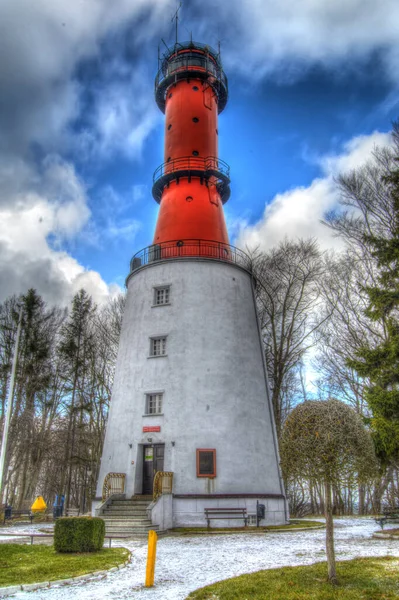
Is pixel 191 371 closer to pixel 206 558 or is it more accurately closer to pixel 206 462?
pixel 206 462

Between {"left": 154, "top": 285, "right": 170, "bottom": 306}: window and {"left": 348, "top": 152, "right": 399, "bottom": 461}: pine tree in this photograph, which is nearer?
{"left": 348, "top": 152, "right": 399, "bottom": 461}: pine tree

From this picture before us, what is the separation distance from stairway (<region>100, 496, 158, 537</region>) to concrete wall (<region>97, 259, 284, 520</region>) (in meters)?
1.04

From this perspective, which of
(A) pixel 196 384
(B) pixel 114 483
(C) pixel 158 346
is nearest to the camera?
(B) pixel 114 483

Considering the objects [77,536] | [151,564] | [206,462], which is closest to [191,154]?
[206,462]

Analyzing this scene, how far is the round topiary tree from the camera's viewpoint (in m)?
8.65

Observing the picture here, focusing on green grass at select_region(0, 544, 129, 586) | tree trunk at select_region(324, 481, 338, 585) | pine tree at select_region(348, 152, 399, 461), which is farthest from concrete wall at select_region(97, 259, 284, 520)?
tree trunk at select_region(324, 481, 338, 585)

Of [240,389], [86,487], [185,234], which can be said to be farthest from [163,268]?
[86,487]

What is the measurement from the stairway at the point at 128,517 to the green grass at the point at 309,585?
9324 mm

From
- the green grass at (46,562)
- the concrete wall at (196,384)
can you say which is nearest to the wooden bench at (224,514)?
the concrete wall at (196,384)

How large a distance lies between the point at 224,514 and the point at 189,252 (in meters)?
12.8

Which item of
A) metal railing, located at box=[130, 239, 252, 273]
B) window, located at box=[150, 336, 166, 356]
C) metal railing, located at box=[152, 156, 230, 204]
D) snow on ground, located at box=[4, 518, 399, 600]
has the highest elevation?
metal railing, located at box=[152, 156, 230, 204]

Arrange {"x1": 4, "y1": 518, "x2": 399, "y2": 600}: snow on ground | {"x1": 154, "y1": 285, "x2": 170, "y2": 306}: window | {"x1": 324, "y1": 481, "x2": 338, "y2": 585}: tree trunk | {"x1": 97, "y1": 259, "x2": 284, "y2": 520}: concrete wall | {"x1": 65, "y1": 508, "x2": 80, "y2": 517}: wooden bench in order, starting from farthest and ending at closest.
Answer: {"x1": 65, "y1": 508, "x2": 80, "y2": 517}: wooden bench → {"x1": 154, "y1": 285, "x2": 170, "y2": 306}: window → {"x1": 97, "y1": 259, "x2": 284, "y2": 520}: concrete wall → {"x1": 324, "y1": 481, "x2": 338, "y2": 585}: tree trunk → {"x1": 4, "y1": 518, "x2": 399, "y2": 600}: snow on ground

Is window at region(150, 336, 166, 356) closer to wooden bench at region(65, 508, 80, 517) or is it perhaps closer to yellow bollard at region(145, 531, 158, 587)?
wooden bench at region(65, 508, 80, 517)

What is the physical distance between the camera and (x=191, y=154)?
2708cm
